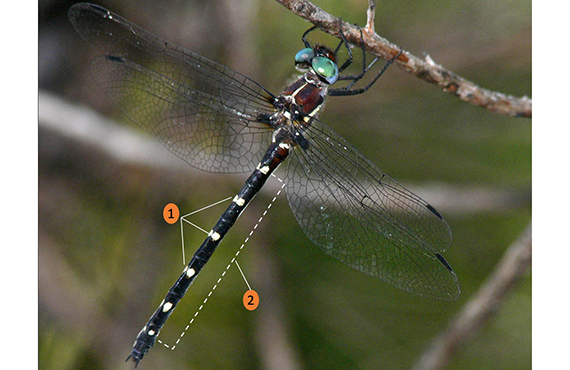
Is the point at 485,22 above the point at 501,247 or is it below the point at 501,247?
above

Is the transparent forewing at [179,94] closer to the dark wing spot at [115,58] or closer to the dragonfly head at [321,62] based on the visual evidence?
the dark wing spot at [115,58]

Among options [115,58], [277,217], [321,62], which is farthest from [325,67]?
[277,217]

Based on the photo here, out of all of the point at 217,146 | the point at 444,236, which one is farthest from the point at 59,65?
the point at 444,236

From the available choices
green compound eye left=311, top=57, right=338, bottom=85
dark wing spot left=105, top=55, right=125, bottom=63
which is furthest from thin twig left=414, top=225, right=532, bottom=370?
dark wing spot left=105, top=55, right=125, bottom=63

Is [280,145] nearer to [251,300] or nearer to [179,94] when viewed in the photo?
[179,94]

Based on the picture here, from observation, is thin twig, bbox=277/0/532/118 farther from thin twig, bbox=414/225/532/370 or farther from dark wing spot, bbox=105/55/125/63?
dark wing spot, bbox=105/55/125/63
